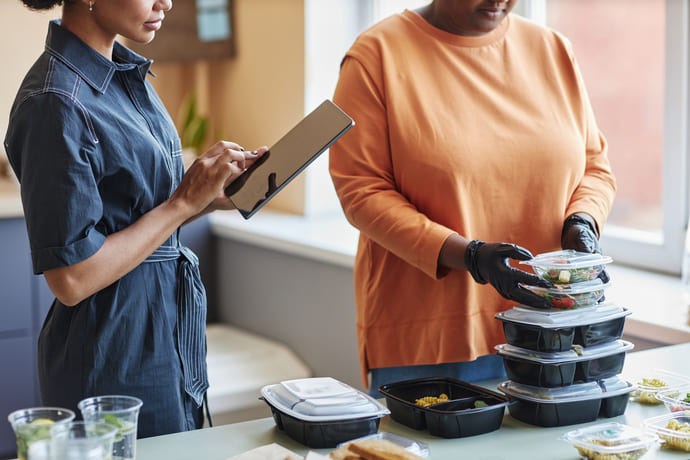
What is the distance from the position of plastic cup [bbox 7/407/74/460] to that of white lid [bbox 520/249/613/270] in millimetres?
720

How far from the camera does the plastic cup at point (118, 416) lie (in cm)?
98

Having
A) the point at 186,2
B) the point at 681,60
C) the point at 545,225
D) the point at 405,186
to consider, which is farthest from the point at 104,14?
the point at 186,2

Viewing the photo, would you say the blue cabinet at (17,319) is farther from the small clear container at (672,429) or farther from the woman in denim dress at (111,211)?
the small clear container at (672,429)

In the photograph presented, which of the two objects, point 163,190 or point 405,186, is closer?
point 163,190

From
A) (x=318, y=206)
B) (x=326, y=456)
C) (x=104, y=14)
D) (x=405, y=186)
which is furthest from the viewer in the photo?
(x=318, y=206)

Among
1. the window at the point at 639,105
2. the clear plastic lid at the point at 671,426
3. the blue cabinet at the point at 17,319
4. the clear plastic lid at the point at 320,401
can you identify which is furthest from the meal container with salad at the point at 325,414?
the blue cabinet at the point at 17,319

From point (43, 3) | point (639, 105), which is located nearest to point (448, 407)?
point (43, 3)

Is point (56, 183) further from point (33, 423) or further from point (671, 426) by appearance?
point (671, 426)

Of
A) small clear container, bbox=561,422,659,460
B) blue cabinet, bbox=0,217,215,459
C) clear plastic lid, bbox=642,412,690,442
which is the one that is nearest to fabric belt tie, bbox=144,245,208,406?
small clear container, bbox=561,422,659,460

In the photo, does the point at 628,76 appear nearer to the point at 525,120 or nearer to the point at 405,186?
the point at 525,120

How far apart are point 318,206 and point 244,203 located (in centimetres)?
172

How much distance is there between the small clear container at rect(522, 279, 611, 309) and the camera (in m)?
1.27

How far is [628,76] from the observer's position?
7.46 feet

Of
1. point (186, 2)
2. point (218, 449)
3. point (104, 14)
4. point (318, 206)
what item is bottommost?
point (218, 449)
